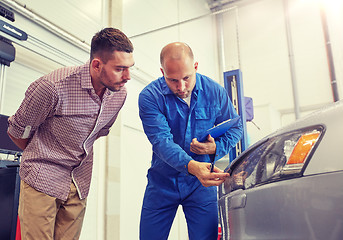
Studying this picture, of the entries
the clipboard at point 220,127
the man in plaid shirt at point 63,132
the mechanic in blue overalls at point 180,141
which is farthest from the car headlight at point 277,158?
the man in plaid shirt at point 63,132

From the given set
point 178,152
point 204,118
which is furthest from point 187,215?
point 204,118

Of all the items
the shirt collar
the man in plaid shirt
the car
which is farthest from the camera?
the shirt collar

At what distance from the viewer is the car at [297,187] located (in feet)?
2.76

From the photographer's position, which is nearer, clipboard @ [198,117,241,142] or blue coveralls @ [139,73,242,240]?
clipboard @ [198,117,241,142]

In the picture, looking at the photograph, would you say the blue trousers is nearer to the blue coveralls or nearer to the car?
the blue coveralls

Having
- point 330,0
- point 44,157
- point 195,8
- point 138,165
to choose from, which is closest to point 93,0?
point 138,165

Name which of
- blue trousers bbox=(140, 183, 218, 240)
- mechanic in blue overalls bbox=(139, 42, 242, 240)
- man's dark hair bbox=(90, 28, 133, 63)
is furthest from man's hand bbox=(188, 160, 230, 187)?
man's dark hair bbox=(90, 28, 133, 63)

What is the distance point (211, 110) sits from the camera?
180cm

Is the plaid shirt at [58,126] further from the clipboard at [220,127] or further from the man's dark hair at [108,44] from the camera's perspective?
the clipboard at [220,127]

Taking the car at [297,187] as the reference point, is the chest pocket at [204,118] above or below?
above

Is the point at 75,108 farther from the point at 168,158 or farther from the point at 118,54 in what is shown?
the point at 168,158

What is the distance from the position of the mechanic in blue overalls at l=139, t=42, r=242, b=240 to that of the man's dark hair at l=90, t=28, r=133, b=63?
0.26 meters

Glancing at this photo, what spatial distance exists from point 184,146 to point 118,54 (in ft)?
1.87

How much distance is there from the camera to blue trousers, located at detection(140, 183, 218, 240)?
165cm
